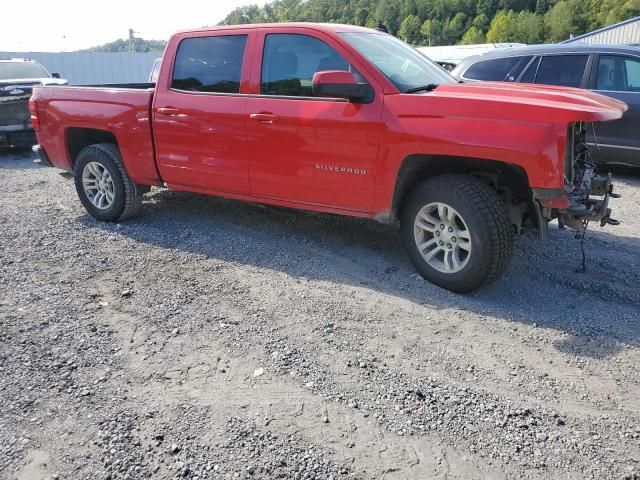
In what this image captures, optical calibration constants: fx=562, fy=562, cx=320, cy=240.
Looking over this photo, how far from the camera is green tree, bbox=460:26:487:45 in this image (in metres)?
79.5

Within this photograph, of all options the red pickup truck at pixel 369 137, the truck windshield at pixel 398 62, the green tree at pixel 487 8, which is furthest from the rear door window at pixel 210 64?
the green tree at pixel 487 8

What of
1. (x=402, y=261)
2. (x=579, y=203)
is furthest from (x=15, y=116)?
(x=579, y=203)

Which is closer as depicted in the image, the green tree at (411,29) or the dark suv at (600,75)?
the dark suv at (600,75)

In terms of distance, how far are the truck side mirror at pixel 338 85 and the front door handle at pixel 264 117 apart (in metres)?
0.58

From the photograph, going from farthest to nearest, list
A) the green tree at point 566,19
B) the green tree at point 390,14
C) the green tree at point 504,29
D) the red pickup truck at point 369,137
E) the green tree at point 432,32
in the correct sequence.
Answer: the green tree at point 432,32 < the green tree at point 566,19 < the green tree at point 504,29 < the green tree at point 390,14 < the red pickup truck at point 369,137

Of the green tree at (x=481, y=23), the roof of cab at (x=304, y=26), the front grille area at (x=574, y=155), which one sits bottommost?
the front grille area at (x=574, y=155)

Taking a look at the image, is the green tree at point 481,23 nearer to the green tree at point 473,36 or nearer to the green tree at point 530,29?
the green tree at point 473,36

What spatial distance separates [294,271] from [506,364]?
197cm

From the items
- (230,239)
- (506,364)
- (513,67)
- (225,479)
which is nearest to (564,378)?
(506,364)

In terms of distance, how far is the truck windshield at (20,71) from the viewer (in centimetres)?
1227

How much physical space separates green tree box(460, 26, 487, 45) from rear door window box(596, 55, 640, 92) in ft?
253

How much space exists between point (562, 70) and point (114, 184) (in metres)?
6.13

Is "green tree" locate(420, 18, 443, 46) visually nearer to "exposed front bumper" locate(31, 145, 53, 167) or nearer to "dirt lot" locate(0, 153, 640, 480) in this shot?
"exposed front bumper" locate(31, 145, 53, 167)

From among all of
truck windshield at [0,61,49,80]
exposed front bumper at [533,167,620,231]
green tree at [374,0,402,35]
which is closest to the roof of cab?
exposed front bumper at [533,167,620,231]
